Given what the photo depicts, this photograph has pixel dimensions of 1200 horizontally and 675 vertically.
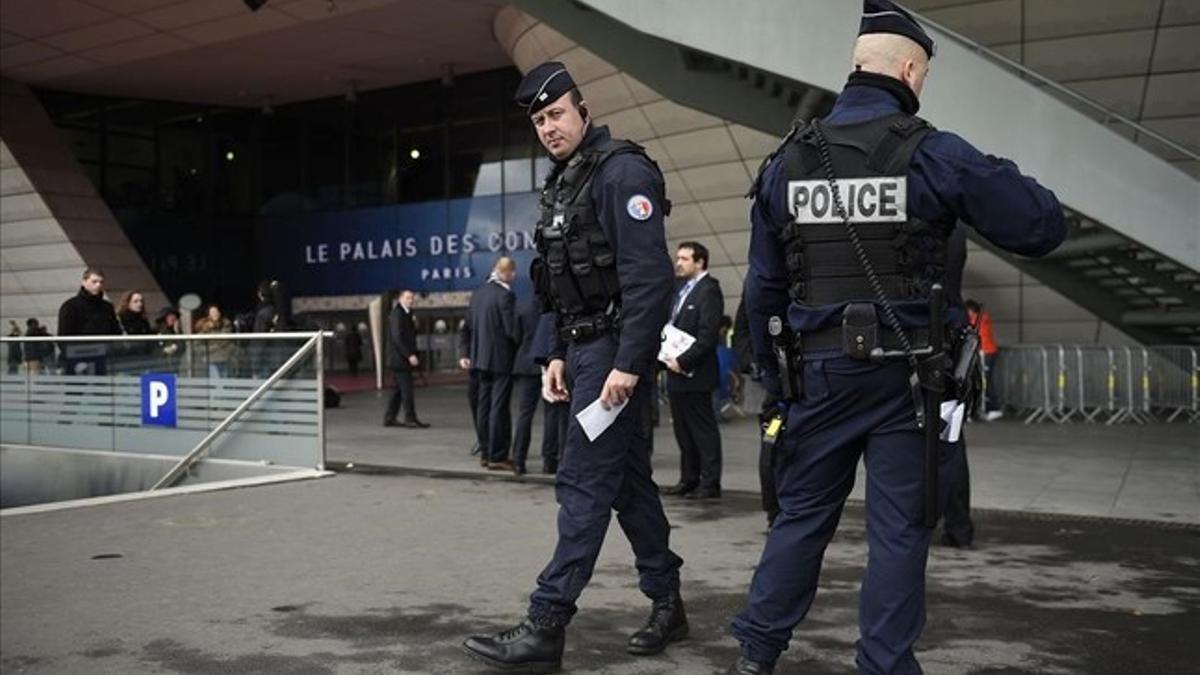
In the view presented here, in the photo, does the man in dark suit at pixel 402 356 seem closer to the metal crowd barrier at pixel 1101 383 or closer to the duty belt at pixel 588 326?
the metal crowd barrier at pixel 1101 383

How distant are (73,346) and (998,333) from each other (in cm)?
1310

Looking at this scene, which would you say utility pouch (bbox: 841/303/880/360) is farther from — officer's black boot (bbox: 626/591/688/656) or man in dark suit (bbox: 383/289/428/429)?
man in dark suit (bbox: 383/289/428/429)

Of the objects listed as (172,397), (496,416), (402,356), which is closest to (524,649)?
(496,416)

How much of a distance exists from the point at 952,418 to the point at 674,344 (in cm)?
406

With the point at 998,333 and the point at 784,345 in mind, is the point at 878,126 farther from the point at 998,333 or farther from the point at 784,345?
the point at 998,333

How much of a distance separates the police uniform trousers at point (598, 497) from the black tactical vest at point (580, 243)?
16 centimetres

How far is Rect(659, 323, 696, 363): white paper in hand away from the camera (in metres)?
7.32

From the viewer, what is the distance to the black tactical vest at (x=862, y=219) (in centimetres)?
→ 307

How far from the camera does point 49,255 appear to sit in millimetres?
29625

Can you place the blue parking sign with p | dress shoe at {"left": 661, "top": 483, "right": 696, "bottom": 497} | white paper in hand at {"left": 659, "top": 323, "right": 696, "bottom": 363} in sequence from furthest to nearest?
the blue parking sign with p, dress shoe at {"left": 661, "top": 483, "right": 696, "bottom": 497}, white paper in hand at {"left": 659, "top": 323, "right": 696, "bottom": 363}

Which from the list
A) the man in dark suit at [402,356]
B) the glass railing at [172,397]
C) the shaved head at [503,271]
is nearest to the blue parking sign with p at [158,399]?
the glass railing at [172,397]

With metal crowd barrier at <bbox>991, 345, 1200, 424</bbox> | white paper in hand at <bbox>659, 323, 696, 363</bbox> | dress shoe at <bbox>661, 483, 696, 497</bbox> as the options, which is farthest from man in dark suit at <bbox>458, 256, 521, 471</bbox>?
metal crowd barrier at <bbox>991, 345, 1200, 424</bbox>

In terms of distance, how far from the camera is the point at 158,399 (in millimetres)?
10578

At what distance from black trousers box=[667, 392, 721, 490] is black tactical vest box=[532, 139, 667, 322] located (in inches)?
158
